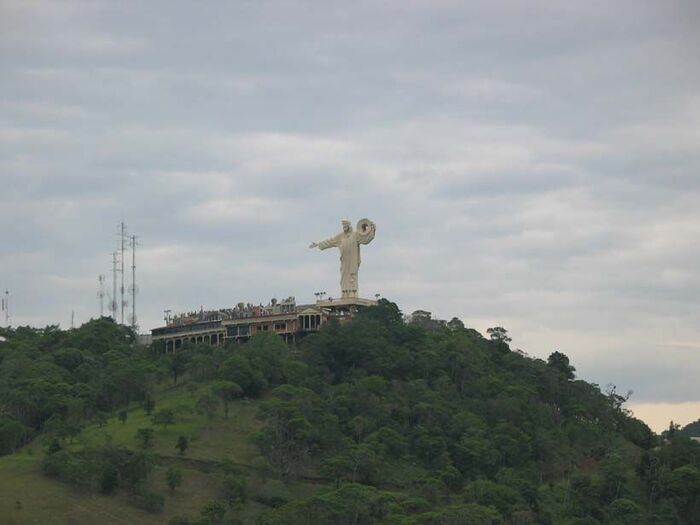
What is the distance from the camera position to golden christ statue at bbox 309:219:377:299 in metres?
113

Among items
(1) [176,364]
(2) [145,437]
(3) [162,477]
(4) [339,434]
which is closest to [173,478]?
(3) [162,477]

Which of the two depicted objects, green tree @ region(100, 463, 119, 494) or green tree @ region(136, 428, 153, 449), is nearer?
green tree @ region(100, 463, 119, 494)

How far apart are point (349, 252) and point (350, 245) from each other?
0.51m

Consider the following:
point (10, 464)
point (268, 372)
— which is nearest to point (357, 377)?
point (268, 372)

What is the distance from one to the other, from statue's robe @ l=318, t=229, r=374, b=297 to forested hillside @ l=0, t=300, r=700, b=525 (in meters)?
2.92

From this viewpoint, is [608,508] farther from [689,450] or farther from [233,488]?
[233,488]

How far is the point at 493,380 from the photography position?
105 metres

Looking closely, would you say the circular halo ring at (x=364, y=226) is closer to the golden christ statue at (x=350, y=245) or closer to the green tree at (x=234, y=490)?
the golden christ statue at (x=350, y=245)

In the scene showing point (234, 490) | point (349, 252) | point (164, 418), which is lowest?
point (234, 490)

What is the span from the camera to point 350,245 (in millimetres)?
112812

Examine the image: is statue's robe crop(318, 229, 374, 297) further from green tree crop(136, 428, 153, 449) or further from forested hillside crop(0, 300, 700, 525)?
green tree crop(136, 428, 153, 449)

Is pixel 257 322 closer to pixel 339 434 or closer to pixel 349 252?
pixel 349 252

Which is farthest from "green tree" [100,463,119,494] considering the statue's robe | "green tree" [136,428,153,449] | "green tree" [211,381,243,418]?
the statue's robe

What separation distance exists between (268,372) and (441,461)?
14.7 meters
